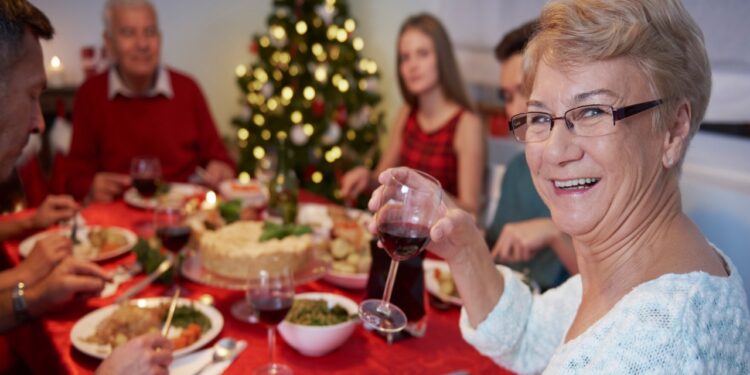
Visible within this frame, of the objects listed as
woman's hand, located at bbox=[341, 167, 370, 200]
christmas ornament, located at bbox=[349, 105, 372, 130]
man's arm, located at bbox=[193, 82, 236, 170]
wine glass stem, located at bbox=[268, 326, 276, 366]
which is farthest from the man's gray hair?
wine glass stem, located at bbox=[268, 326, 276, 366]

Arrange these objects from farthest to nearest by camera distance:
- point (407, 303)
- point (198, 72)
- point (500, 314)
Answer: point (198, 72) < point (407, 303) < point (500, 314)

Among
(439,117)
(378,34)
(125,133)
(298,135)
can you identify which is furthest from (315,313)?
(378,34)

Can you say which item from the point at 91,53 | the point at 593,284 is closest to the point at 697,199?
the point at 593,284

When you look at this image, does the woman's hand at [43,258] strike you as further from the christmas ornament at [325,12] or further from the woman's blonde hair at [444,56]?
the christmas ornament at [325,12]

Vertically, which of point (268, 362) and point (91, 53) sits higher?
point (91, 53)

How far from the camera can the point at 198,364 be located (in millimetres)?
1283

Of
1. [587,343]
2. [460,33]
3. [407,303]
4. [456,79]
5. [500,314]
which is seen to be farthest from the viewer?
[460,33]

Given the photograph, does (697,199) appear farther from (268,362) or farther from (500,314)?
(268,362)

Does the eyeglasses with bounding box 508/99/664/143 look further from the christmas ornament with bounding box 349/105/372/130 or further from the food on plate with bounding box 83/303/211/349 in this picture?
the christmas ornament with bounding box 349/105/372/130

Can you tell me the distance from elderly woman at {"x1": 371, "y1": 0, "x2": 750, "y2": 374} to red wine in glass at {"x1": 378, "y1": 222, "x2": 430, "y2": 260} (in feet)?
0.16

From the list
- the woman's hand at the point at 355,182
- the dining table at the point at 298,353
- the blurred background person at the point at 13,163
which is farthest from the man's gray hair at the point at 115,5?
the dining table at the point at 298,353

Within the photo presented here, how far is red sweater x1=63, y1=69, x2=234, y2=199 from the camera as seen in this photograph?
10.6 feet

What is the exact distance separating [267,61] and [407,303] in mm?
3392

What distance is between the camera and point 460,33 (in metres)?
3.78
